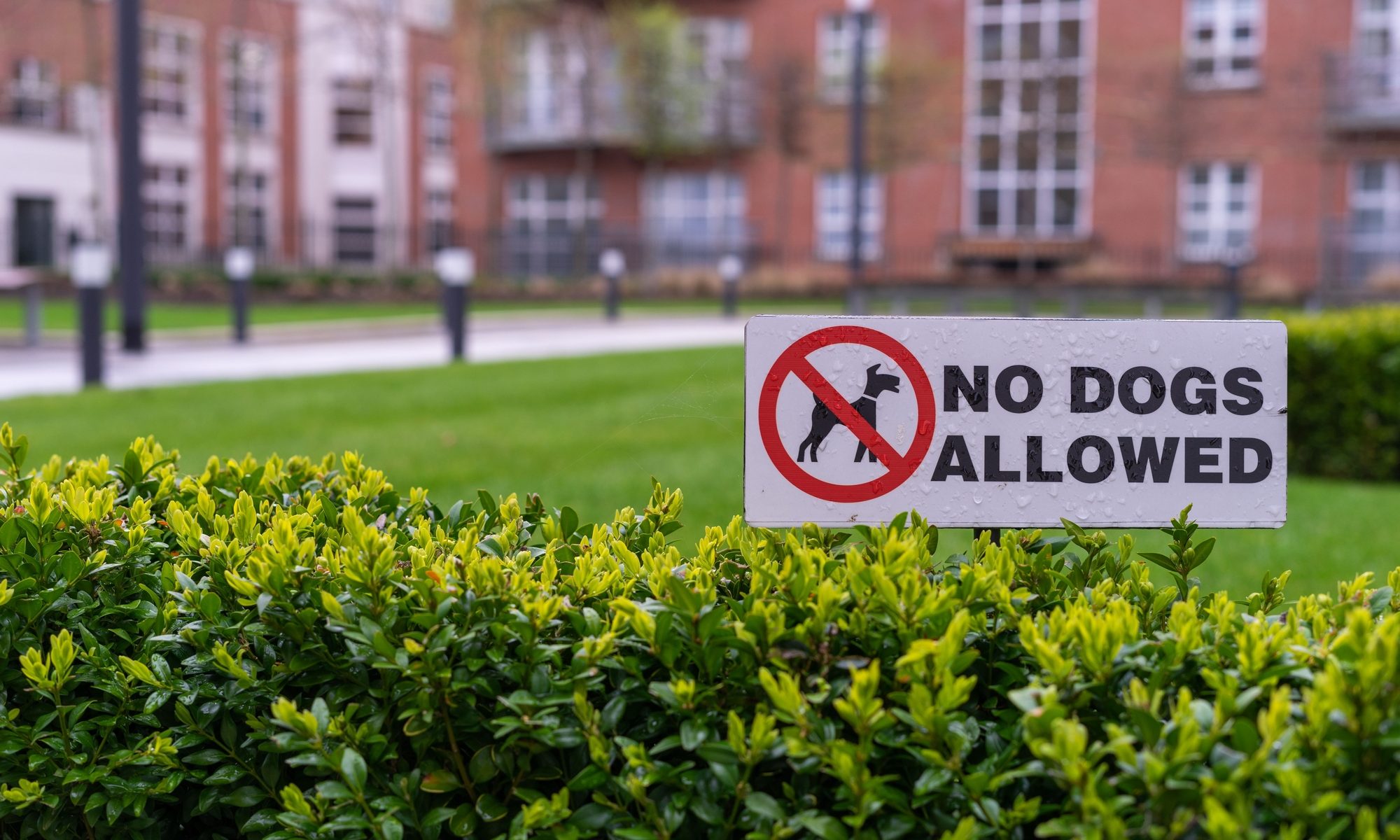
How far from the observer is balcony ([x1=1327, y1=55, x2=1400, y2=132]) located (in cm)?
2936

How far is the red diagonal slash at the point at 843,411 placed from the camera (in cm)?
229

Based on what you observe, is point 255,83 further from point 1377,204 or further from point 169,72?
point 1377,204

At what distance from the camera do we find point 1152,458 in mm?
2350

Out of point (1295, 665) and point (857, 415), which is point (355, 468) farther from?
point (1295, 665)

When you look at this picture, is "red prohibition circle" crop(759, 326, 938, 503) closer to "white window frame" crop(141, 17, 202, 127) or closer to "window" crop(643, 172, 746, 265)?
"window" crop(643, 172, 746, 265)

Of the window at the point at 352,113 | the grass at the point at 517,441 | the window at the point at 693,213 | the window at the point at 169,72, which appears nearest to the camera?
the grass at the point at 517,441

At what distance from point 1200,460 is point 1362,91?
30.9 m

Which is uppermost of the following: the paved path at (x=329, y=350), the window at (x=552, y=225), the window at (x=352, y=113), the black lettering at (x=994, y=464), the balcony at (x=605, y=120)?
the window at (x=352, y=113)

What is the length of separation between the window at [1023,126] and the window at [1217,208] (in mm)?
2258

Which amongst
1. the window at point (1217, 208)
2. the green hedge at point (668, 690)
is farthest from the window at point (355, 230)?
the green hedge at point (668, 690)

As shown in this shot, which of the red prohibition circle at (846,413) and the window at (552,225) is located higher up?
the window at (552,225)

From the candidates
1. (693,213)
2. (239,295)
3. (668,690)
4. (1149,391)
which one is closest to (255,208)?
(693,213)

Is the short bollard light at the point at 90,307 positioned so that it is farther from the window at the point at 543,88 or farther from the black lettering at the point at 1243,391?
the window at the point at 543,88

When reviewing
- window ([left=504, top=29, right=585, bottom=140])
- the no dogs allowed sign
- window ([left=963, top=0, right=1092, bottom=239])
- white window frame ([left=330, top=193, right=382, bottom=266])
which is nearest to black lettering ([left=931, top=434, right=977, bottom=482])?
the no dogs allowed sign
